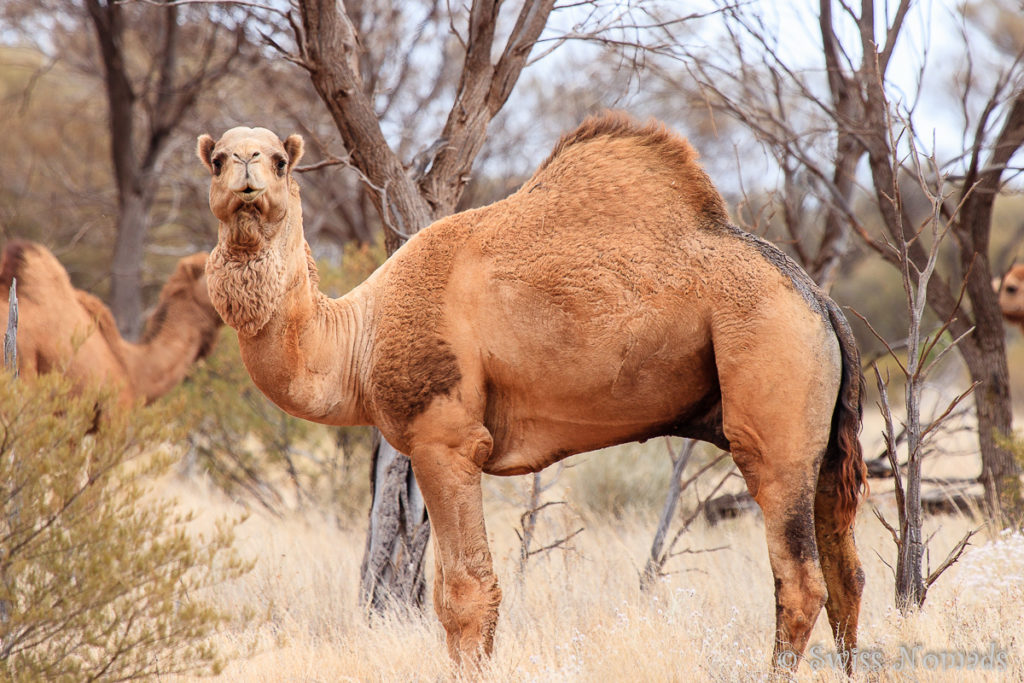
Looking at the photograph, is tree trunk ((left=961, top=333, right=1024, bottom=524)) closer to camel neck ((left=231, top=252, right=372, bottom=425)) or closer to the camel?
the camel

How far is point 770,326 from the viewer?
138 inches

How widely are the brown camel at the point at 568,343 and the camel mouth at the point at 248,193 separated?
12mm

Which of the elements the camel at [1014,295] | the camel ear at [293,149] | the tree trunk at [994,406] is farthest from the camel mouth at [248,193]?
the camel at [1014,295]

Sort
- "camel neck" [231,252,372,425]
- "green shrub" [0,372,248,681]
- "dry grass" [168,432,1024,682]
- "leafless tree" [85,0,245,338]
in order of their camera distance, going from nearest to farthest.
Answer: "green shrub" [0,372,248,681] < "camel neck" [231,252,372,425] < "dry grass" [168,432,1024,682] < "leafless tree" [85,0,245,338]

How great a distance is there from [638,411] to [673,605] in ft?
4.91

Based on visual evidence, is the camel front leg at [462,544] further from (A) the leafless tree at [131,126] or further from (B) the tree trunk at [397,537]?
(A) the leafless tree at [131,126]

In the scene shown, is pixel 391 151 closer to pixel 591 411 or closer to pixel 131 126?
pixel 591 411

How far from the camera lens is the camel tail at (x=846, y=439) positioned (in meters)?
3.65

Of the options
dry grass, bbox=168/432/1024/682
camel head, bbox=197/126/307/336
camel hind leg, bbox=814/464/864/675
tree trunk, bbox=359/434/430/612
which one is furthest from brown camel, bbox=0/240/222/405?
camel hind leg, bbox=814/464/864/675

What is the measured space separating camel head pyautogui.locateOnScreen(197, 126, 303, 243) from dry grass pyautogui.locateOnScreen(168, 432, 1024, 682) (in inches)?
59.4

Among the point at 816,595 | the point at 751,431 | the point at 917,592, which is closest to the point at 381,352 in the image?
the point at 751,431

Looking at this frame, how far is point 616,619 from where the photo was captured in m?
5.11

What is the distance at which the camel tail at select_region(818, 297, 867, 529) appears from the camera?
3.65 metres

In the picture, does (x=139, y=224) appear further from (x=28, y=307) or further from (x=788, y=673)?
(x=788, y=673)
